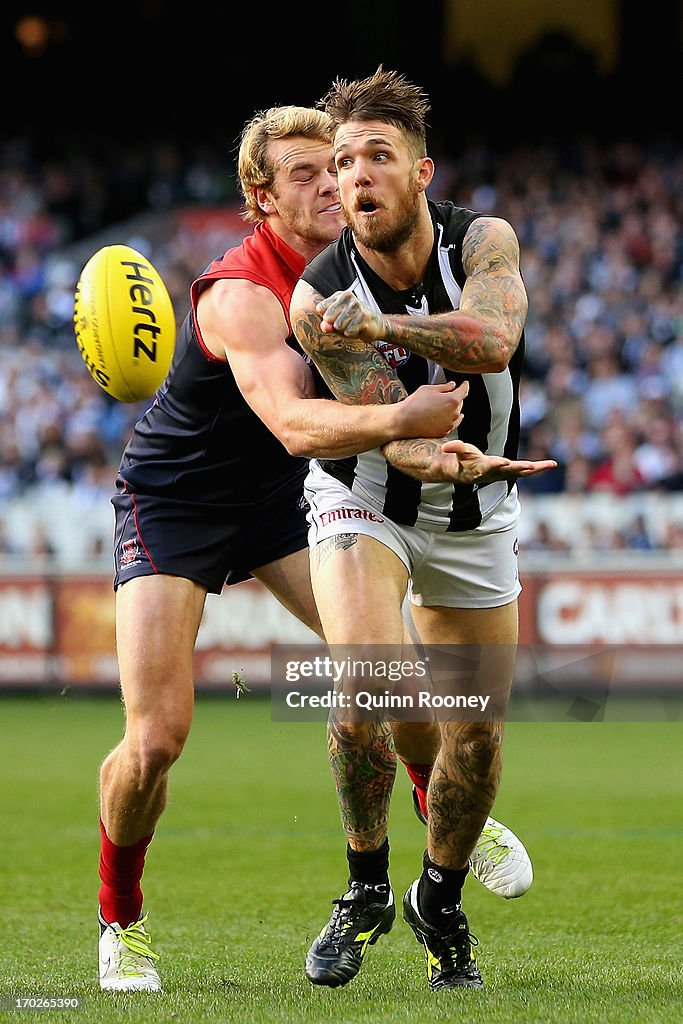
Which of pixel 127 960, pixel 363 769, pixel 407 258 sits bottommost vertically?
pixel 127 960

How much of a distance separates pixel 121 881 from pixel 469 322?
214 cm

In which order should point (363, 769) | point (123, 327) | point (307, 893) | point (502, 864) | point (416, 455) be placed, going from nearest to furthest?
point (416, 455) < point (363, 769) < point (502, 864) < point (123, 327) < point (307, 893)

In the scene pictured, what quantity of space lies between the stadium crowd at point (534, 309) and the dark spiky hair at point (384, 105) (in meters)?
10.3

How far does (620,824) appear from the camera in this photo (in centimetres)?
788

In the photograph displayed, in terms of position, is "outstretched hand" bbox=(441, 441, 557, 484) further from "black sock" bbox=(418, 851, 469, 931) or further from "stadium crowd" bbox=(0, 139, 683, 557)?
"stadium crowd" bbox=(0, 139, 683, 557)

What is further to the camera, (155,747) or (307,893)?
(307,893)

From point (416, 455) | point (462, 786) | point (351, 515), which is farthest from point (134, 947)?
point (416, 455)

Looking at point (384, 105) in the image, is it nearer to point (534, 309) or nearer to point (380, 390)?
point (380, 390)

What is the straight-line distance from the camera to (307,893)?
6.17 meters

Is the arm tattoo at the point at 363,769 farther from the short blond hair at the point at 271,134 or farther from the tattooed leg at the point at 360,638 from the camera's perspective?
the short blond hair at the point at 271,134

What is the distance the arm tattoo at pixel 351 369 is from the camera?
429 centimetres

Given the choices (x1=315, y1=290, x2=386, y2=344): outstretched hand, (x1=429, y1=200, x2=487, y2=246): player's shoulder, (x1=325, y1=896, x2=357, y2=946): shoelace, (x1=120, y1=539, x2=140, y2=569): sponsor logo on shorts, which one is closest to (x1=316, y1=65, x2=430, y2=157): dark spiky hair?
(x1=429, y1=200, x2=487, y2=246): player's shoulder

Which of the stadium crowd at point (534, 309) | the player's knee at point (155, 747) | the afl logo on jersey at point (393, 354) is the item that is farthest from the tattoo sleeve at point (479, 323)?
the stadium crowd at point (534, 309)

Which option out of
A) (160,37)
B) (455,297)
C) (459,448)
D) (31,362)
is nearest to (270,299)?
(455,297)
